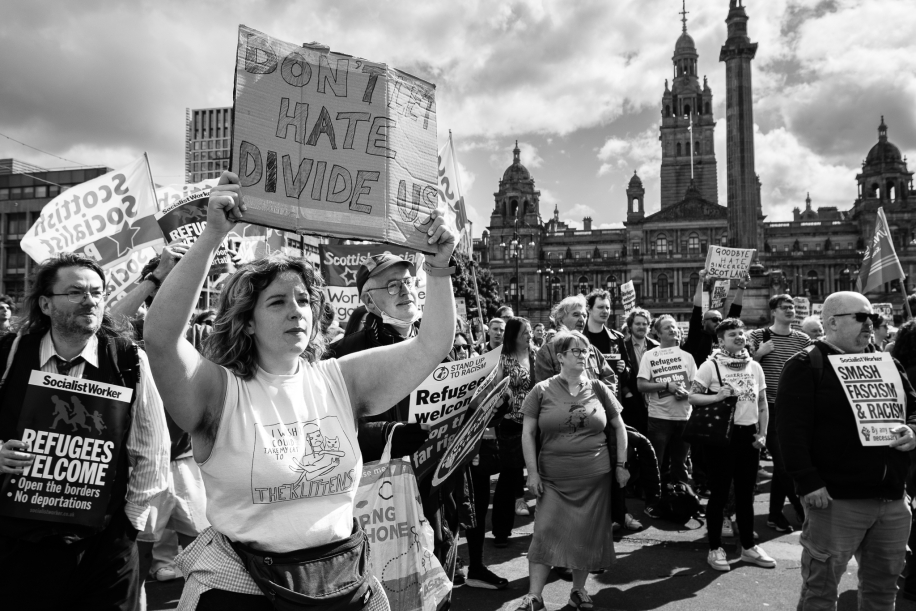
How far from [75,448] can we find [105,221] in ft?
17.5

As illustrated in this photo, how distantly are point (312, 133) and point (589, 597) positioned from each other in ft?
11.9

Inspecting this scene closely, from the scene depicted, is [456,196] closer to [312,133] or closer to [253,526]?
[312,133]

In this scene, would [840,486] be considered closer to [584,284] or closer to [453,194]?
[453,194]

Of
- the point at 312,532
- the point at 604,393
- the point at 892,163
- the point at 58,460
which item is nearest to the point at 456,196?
the point at 604,393

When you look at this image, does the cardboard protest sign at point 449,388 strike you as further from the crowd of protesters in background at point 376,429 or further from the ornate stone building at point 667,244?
the ornate stone building at point 667,244

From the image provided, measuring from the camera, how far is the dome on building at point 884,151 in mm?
75688

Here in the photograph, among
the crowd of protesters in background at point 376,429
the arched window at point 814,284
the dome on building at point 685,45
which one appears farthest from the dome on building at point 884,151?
the crowd of protesters in background at point 376,429

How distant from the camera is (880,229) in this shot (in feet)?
42.9

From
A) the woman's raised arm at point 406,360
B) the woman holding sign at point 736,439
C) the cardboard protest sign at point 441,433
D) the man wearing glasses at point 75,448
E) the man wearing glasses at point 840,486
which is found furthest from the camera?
the woman holding sign at point 736,439

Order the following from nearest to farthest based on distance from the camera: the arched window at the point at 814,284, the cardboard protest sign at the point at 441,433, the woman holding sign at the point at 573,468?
the cardboard protest sign at the point at 441,433 < the woman holding sign at the point at 573,468 < the arched window at the point at 814,284

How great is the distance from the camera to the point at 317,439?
2.05 m

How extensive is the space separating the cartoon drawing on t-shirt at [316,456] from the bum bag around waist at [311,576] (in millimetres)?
200

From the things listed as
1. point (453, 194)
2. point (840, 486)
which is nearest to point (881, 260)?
point (453, 194)

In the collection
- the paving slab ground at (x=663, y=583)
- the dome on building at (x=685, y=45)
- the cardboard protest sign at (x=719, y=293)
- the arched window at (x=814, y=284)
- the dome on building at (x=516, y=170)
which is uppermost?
the dome on building at (x=685, y=45)
